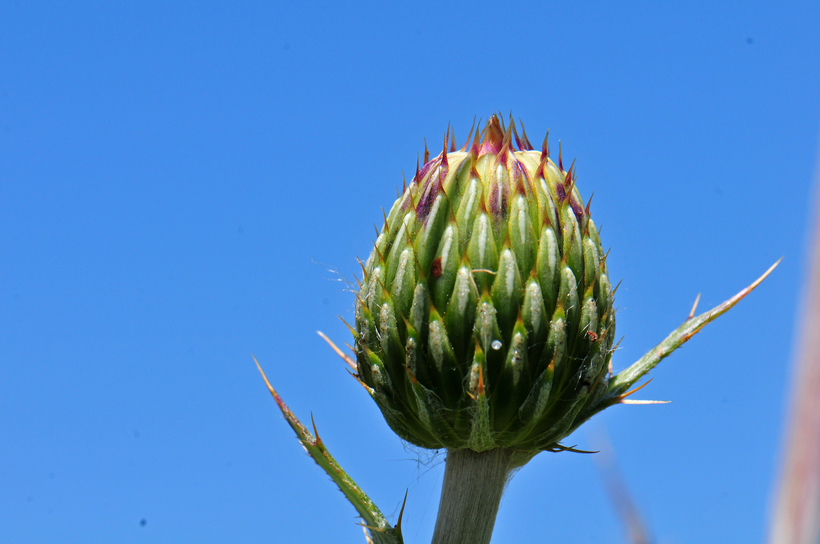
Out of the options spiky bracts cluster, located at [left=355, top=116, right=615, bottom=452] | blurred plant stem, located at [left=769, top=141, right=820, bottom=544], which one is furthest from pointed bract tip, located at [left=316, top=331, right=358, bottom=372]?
blurred plant stem, located at [left=769, top=141, right=820, bottom=544]

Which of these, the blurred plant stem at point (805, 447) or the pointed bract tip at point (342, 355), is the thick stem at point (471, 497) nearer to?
the pointed bract tip at point (342, 355)

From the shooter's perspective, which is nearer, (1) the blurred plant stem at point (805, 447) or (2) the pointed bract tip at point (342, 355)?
(1) the blurred plant stem at point (805, 447)

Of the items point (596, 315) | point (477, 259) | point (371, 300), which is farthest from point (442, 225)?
point (596, 315)

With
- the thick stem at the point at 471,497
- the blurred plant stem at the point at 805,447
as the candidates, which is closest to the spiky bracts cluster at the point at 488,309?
the thick stem at the point at 471,497

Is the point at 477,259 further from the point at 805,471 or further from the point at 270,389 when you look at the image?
the point at 805,471

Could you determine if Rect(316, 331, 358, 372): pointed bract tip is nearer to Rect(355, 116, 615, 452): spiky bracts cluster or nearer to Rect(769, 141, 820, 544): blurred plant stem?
Rect(355, 116, 615, 452): spiky bracts cluster

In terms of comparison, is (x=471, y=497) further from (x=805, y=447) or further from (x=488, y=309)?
(x=805, y=447)
